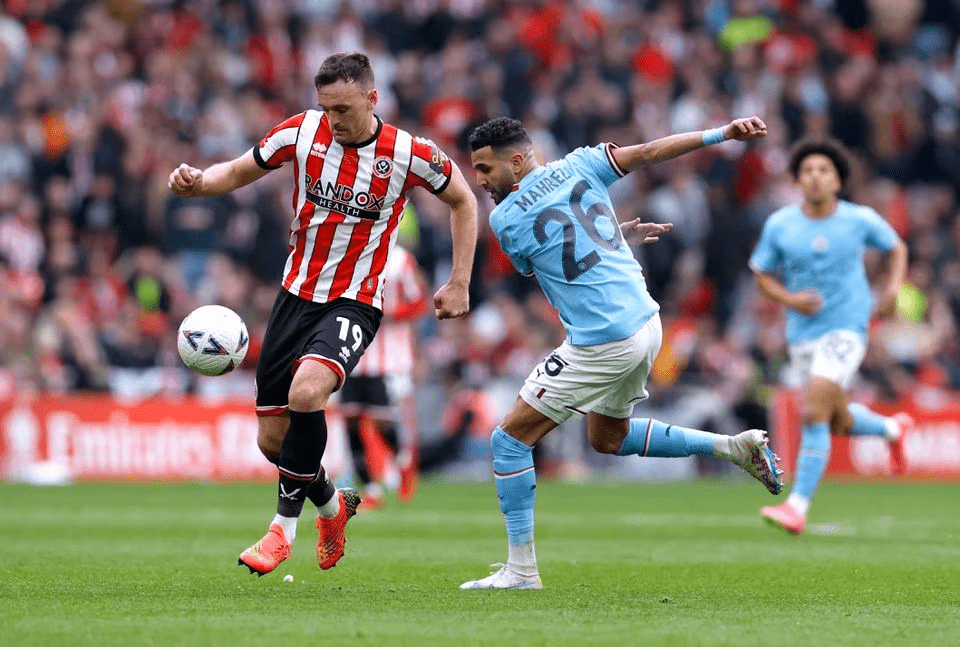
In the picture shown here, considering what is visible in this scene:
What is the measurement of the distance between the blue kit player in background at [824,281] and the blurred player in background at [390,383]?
3252 mm

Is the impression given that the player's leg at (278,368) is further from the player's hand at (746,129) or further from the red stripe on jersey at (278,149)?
the player's hand at (746,129)

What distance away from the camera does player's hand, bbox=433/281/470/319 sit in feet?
23.6

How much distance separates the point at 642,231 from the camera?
784 cm

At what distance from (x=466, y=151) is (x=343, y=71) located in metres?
11.4

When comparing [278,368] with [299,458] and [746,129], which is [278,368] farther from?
[746,129]

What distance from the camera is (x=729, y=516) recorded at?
1257 centimetres

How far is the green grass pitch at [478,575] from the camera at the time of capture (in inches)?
229

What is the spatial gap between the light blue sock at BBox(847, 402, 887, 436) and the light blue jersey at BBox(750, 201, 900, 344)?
680mm

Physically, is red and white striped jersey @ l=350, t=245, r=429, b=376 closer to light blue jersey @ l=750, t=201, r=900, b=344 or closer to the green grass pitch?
the green grass pitch

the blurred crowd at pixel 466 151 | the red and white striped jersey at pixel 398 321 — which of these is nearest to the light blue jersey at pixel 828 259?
the red and white striped jersey at pixel 398 321

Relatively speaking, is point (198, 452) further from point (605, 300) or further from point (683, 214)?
point (605, 300)

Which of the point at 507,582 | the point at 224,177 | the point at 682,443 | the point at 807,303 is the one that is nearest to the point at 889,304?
the point at 807,303

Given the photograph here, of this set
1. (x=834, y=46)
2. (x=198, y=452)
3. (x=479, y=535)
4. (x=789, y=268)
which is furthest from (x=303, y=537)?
(x=834, y=46)

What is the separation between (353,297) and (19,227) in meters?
11.8
